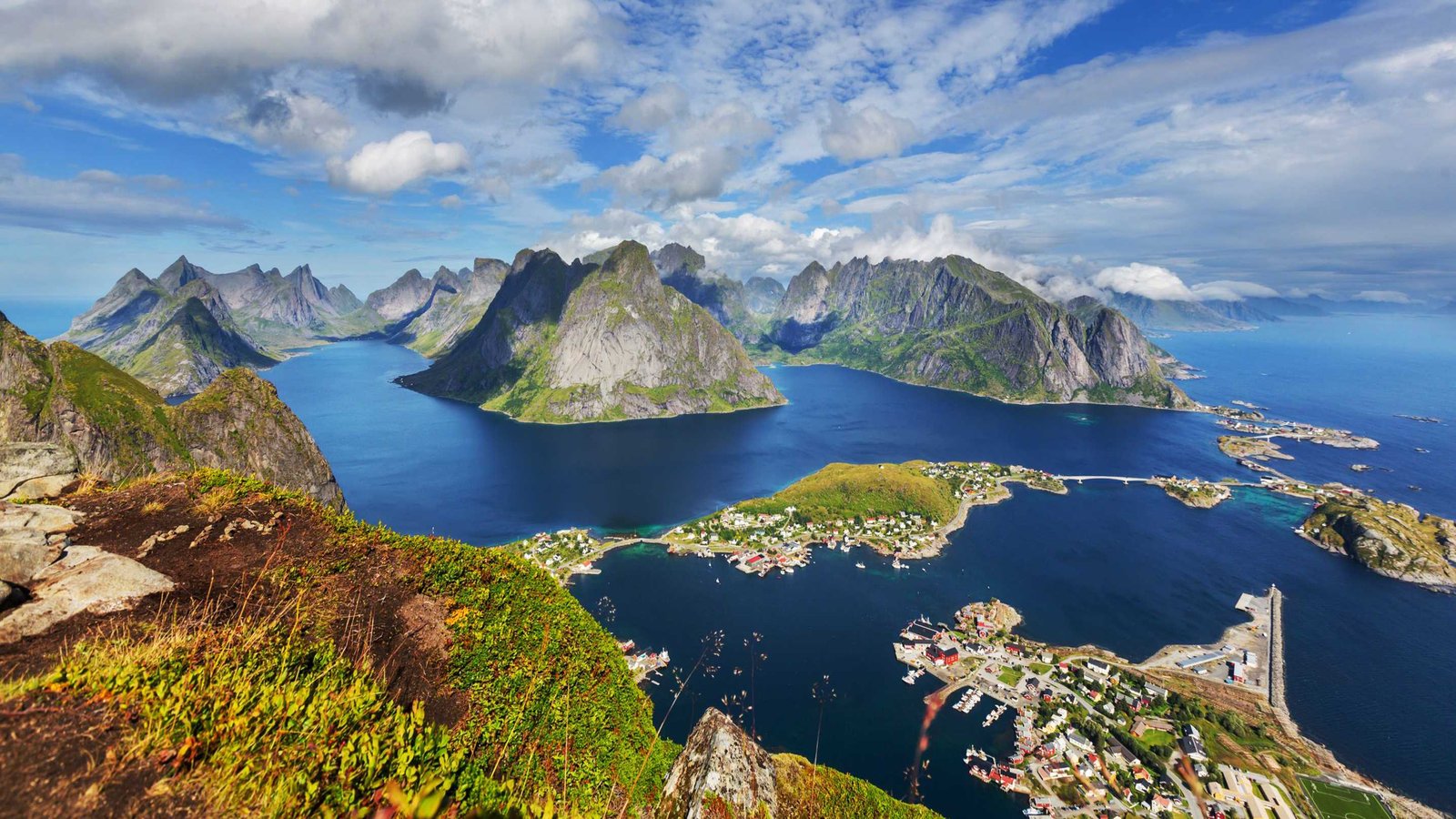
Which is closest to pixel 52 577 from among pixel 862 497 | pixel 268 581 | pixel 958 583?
pixel 268 581

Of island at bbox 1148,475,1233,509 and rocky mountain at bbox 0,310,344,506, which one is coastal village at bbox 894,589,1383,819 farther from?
rocky mountain at bbox 0,310,344,506

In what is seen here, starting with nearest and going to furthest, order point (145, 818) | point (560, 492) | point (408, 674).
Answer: point (145, 818)
point (408, 674)
point (560, 492)

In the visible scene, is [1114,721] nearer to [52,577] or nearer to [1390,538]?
[52,577]

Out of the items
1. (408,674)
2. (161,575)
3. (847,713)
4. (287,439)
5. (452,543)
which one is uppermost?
(161,575)

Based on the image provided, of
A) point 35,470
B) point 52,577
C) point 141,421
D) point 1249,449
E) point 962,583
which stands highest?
point 35,470

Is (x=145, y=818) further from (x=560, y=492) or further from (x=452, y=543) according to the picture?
(x=560, y=492)

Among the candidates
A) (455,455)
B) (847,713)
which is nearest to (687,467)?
(455,455)
